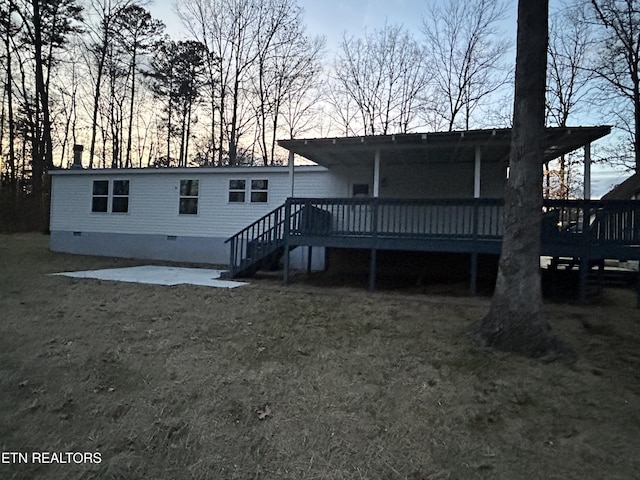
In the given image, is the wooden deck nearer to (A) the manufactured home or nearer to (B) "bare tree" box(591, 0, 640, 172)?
(A) the manufactured home

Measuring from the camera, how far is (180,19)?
834 inches

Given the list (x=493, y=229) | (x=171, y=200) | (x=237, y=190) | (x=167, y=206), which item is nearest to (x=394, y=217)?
(x=493, y=229)

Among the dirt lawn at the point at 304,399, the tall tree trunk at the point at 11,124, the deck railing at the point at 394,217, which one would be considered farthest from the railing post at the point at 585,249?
the tall tree trunk at the point at 11,124

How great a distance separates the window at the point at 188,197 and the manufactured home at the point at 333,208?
0.03 m

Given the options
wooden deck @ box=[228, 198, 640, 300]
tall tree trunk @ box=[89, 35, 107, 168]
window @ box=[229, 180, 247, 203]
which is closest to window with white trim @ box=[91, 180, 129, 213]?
window @ box=[229, 180, 247, 203]

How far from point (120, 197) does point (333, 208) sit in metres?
8.42

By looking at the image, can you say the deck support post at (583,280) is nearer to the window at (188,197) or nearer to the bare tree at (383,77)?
the window at (188,197)

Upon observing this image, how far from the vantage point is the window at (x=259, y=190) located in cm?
1197

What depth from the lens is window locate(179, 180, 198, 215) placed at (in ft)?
42.0

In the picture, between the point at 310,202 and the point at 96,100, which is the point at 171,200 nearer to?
the point at 310,202

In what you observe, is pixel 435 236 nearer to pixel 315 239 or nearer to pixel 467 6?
pixel 315 239

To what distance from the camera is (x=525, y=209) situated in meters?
4.58

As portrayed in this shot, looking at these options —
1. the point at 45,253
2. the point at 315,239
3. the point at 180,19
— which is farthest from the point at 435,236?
the point at 180,19

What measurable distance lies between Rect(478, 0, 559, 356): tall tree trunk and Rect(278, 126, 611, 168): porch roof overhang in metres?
2.71
